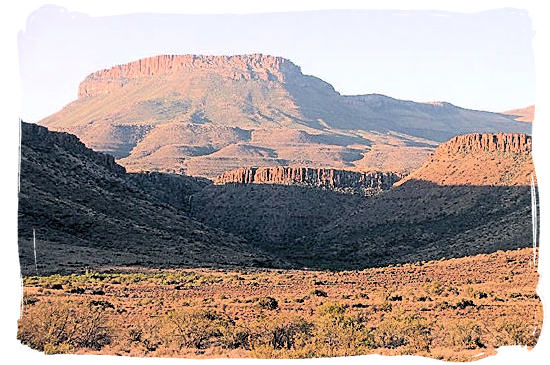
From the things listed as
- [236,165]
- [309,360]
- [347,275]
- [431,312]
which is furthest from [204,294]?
[236,165]

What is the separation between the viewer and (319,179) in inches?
4077

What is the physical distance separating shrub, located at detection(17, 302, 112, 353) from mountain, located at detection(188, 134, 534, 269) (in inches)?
1083

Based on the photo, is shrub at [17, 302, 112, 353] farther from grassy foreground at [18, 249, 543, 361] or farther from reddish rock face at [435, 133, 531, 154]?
reddish rock face at [435, 133, 531, 154]

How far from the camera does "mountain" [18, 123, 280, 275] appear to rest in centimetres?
3919

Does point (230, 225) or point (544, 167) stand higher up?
point (544, 167)

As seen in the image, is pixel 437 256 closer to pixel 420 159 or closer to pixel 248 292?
pixel 248 292

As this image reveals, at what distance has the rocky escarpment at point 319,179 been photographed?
100 meters

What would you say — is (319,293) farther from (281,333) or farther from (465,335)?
(465,335)

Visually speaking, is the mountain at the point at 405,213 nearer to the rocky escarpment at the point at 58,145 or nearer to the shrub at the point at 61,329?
the rocky escarpment at the point at 58,145

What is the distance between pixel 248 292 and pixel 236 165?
139 meters

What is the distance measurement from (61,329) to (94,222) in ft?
105

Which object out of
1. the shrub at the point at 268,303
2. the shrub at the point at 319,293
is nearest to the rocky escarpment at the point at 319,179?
the shrub at the point at 319,293

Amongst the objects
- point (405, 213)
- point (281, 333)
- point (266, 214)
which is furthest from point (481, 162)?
point (281, 333)

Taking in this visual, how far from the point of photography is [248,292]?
1196 inches
